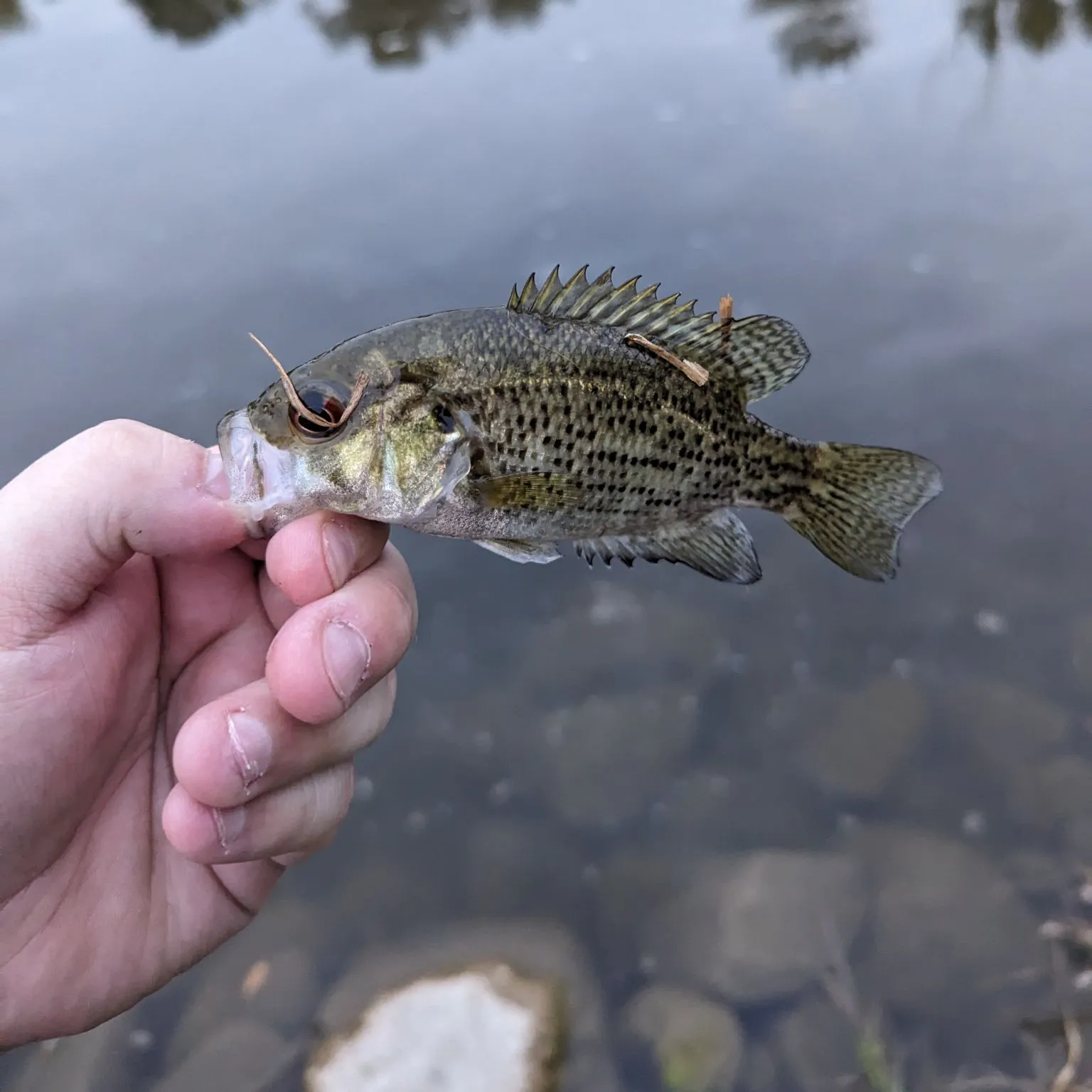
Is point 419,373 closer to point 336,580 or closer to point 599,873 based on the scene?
point 336,580

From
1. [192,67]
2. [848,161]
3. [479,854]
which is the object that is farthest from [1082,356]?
[192,67]

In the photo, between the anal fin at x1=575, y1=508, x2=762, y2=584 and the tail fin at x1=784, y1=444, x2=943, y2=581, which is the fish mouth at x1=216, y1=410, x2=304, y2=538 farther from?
the tail fin at x1=784, y1=444, x2=943, y2=581

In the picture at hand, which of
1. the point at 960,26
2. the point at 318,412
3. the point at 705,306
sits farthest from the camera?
the point at 960,26

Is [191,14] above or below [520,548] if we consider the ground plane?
→ above

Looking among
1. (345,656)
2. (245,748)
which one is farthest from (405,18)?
(245,748)

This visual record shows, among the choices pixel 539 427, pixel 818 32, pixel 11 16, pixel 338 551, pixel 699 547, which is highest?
pixel 11 16

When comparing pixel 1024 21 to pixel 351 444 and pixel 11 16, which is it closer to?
pixel 351 444

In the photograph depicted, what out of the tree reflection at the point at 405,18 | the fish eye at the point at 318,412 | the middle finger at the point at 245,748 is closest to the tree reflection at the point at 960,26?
the tree reflection at the point at 405,18

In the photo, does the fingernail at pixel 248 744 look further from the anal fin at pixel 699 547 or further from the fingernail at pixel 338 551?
the anal fin at pixel 699 547
